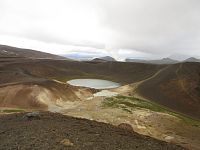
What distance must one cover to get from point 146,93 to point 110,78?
3447 centimetres

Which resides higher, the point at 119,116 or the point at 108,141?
the point at 108,141

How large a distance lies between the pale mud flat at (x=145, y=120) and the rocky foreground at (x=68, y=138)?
1564cm

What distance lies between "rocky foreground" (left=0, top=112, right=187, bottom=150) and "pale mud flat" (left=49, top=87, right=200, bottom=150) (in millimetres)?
15641

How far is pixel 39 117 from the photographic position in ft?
78.8

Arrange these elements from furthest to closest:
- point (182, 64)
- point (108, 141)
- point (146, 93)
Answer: point (182, 64)
point (146, 93)
point (108, 141)

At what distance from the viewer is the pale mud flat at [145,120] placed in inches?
1420

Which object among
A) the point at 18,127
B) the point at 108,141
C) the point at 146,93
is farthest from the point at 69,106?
the point at 108,141

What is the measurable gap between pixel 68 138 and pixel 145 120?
26548 mm

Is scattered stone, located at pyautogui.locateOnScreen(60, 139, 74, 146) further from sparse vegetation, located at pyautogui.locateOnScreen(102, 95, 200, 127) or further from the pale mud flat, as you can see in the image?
sparse vegetation, located at pyautogui.locateOnScreen(102, 95, 200, 127)

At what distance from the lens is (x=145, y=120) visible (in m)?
42.2

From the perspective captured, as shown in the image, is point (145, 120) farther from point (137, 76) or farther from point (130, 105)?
point (137, 76)

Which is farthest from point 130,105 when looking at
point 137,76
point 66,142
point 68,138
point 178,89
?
point 137,76

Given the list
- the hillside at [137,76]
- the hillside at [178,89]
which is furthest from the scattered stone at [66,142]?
the hillside at [178,89]

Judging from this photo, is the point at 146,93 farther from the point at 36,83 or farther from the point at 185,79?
the point at 36,83
